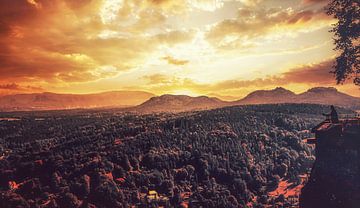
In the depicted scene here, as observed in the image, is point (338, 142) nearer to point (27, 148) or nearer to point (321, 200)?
point (321, 200)

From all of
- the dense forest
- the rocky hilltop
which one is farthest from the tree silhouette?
the dense forest

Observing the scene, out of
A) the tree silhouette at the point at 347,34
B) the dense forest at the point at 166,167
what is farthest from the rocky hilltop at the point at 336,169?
the dense forest at the point at 166,167

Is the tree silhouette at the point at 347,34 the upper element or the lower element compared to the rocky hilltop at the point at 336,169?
upper

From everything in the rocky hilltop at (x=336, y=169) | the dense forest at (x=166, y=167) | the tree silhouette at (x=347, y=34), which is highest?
the tree silhouette at (x=347, y=34)

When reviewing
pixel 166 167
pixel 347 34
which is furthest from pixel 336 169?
pixel 166 167

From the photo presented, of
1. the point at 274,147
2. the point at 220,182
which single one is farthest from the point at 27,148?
the point at 274,147

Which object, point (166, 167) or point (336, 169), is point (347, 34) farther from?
point (166, 167)

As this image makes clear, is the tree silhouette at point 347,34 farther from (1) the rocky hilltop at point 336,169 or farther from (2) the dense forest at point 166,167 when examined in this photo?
(2) the dense forest at point 166,167

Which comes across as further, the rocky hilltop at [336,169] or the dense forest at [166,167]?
the dense forest at [166,167]

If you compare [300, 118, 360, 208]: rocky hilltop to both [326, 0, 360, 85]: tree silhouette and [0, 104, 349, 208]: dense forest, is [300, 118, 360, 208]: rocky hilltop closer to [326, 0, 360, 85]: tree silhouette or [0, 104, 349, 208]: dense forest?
[326, 0, 360, 85]: tree silhouette
